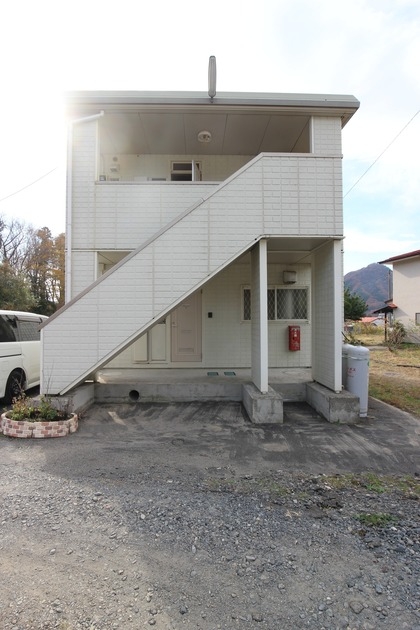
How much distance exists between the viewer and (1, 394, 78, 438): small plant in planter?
4527 millimetres

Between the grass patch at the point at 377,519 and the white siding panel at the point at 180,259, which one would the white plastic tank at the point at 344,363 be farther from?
the grass patch at the point at 377,519

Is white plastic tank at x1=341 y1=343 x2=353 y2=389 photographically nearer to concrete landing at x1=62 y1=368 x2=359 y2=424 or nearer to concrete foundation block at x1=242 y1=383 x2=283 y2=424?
concrete landing at x1=62 y1=368 x2=359 y2=424

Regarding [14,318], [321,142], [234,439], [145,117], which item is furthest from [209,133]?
[234,439]

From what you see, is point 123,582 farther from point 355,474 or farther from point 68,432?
point 68,432

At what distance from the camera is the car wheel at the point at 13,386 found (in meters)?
6.09

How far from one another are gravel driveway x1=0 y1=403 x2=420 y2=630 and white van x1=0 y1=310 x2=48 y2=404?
6.97ft

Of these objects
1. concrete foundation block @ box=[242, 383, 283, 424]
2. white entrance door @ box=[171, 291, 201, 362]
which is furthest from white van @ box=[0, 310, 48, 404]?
concrete foundation block @ box=[242, 383, 283, 424]

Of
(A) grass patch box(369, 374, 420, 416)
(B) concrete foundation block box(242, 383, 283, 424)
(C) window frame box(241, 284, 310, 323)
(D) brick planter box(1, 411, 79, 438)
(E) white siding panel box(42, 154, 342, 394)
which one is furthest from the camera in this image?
(C) window frame box(241, 284, 310, 323)

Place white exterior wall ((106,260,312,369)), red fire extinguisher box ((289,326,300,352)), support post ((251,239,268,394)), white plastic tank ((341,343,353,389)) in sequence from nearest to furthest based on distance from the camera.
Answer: support post ((251,239,268,394)) < white plastic tank ((341,343,353,389)) < red fire extinguisher box ((289,326,300,352)) < white exterior wall ((106,260,312,369))

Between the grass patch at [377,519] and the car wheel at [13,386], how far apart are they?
19.4 feet

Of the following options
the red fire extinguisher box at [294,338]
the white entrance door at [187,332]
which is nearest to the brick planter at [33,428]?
the white entrance door at [187,332]

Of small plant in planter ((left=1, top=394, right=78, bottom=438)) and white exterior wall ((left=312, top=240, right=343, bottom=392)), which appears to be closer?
small plant in planter ((left=1, top=394, right=78, bottom=438))

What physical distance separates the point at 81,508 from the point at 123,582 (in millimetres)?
1026

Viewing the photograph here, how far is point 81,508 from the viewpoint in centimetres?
284
